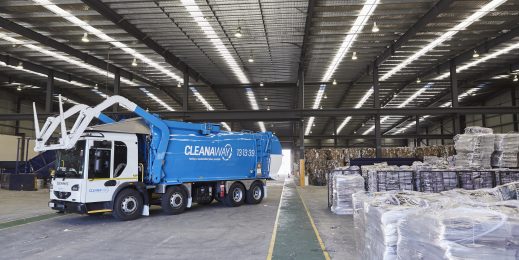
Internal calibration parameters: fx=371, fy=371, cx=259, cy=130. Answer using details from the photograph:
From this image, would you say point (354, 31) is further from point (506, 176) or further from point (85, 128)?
point (85, 128)

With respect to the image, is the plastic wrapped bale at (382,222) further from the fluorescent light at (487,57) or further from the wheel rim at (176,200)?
the fluorescent light at (487,57)

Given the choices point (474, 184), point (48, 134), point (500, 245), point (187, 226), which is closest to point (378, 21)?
point (474, 184)

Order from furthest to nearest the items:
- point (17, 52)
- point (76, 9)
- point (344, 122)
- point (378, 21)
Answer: point (344, 122) → point (17, 52) → point (378, 21) → point (76, 9)

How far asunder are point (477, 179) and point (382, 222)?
25.3ft

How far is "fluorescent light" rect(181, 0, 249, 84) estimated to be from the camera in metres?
12.5

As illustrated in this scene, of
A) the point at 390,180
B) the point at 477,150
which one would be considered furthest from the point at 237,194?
the point at 477,150

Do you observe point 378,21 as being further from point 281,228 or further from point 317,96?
point 317,96

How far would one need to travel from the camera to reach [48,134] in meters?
10.0

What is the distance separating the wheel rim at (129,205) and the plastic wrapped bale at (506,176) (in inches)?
381

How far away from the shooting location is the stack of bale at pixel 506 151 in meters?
11.0

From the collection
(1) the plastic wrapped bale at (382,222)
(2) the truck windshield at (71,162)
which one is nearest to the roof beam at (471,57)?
(1) the plastic wrapped bale at (382,222)

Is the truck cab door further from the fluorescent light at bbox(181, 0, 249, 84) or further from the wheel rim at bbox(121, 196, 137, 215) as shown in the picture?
the fluorescent light at bbox(181, 0, 249, 84)

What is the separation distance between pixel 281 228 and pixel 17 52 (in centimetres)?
1544

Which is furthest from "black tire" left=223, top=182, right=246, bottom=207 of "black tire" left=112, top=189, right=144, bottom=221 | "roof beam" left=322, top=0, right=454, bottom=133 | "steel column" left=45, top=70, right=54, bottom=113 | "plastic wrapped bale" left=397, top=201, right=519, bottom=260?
"steel column" left=45, top=70, right=54, bottom=113
